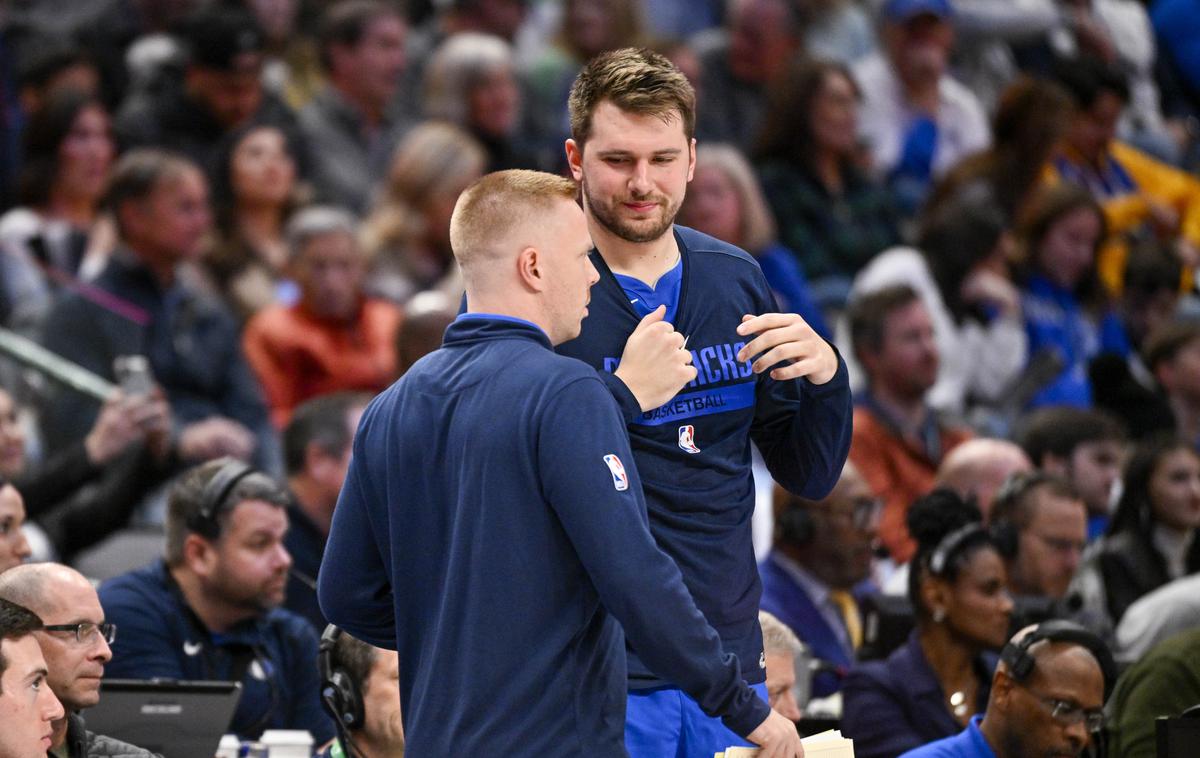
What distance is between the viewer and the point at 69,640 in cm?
448

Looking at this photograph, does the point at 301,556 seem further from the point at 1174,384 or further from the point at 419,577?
the point at 1174,384

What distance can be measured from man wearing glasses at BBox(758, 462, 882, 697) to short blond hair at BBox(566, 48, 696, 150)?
3.08 m

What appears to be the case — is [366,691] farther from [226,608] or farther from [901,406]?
Result: [901,406]

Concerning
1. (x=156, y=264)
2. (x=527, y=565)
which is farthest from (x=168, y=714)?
(x=156, y=264)

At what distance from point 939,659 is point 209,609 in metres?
2.14

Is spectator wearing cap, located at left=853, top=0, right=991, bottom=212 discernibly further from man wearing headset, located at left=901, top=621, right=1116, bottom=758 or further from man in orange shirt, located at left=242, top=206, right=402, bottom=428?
man wearing headset, located at left=901, top=621, right=1116, bottom=758

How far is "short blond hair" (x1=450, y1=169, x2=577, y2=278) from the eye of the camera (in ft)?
11.5

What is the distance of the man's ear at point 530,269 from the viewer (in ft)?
11.5

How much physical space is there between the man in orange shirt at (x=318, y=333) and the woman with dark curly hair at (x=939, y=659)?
2.94 metres

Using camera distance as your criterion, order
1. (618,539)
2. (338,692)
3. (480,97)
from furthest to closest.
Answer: (480,97) → (338,692) → (618,539)

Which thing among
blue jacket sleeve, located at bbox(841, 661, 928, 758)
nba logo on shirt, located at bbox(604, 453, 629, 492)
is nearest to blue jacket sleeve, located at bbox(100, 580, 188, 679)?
blue jacket sleeve, located at bbox(841, 661, 928, 758)

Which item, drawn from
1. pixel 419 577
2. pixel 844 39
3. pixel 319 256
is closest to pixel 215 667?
pixel 419 577

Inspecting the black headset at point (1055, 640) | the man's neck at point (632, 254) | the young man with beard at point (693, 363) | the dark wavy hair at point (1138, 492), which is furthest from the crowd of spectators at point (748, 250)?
the man's neck at point (632, 254)

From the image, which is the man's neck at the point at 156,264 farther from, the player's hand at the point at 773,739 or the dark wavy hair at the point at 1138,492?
the player's hand at the point at 773,739
